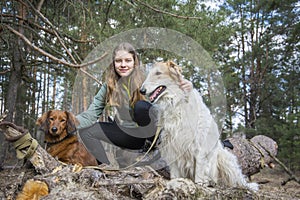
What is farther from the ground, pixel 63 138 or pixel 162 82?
pixel 162 82

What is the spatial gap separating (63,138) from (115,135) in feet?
2.25

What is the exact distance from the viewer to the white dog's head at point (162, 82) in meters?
3.41

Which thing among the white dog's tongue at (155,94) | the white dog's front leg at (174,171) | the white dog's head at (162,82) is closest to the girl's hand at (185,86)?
the white dog's head at (162,82)

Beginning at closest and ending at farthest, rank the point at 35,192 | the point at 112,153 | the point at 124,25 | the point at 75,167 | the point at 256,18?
the point at 35,192 < the point at 75,167 < the point at 112,153 < the point at 124,25 < the point at 256,18

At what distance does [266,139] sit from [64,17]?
16.7 feet

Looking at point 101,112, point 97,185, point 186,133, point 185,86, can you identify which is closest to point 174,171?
point 186,133

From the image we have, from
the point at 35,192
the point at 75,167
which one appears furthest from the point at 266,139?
the point at 35,192

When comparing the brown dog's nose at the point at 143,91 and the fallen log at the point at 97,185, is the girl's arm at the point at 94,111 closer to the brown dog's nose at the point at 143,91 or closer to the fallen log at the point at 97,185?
the brown dog's nose at the point at 143,91

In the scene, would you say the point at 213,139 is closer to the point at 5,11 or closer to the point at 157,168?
the point at 157,168

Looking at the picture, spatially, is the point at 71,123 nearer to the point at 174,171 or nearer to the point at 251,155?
the point at 174,171

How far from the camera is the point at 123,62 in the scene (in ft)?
12.2

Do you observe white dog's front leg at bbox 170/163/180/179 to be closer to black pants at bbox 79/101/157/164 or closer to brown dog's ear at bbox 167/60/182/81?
black pants at bbox 79/101/157/164

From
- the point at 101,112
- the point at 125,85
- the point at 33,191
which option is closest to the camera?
the point at 33,191

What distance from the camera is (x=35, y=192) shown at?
6.23 feet
